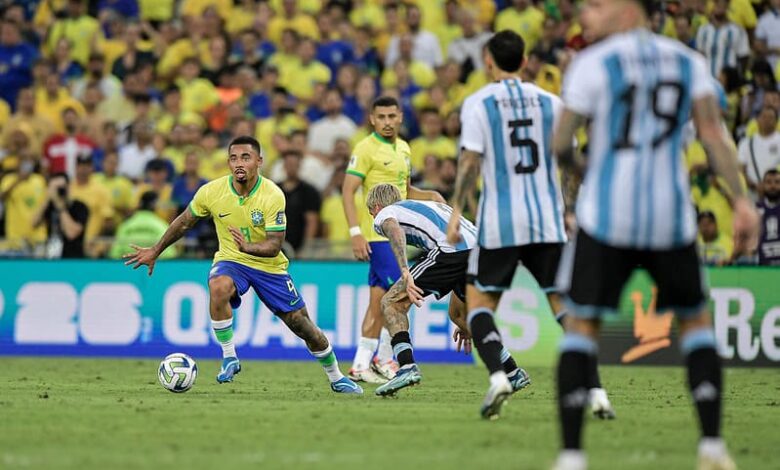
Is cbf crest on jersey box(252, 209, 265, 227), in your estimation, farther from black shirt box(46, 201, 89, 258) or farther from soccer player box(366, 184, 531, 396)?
black shirt box(46, 201, 89, 258)

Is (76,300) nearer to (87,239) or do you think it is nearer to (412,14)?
(87,239)

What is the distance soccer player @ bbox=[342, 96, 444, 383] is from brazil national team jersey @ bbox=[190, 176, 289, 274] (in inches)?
69.1

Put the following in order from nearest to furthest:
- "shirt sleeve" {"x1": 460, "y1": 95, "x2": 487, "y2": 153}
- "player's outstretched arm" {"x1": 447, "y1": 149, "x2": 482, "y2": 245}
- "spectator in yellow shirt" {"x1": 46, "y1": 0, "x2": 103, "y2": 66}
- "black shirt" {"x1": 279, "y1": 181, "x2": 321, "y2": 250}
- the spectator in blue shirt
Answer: "player's outstretched arm" {"x1": 447, "y1": 149, "x2": 482, "y2": 245}
"shirt sleeve" {"x1": 460, "y1": 95, "x2": 487, "y2": 153}
"black shirt" {"x1": 279, "y1": 181, "x2": 321, "y2": 250}
the spectator in blue shirt
"spectator in yellow shirt" {"x1": 46, "y1": 0, "x2": 103, "y2": 66}

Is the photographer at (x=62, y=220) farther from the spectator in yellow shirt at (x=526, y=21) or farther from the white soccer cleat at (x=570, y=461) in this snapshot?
the white soccer cleat at (x=570, y=461)

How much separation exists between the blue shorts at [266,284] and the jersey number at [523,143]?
3.30 metres

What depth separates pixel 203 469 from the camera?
7.24m

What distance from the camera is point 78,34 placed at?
24.2 meters

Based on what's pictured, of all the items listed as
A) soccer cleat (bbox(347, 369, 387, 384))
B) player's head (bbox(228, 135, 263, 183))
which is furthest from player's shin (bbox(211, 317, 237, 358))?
soccer cleat (bbox(347, 369, 387, 384))

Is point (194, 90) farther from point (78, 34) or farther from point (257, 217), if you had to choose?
point (257, 217)

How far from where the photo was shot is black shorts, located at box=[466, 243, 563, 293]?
9.89 metres

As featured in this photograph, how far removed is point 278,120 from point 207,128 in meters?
1.32

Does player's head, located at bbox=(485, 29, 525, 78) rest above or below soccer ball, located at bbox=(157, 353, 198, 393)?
above

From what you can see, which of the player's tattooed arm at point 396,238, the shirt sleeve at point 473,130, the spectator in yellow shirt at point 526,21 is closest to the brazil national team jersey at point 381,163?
the player's tattooed arm at point 396,238

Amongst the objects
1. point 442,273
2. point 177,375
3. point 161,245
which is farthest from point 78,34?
point 442,273
